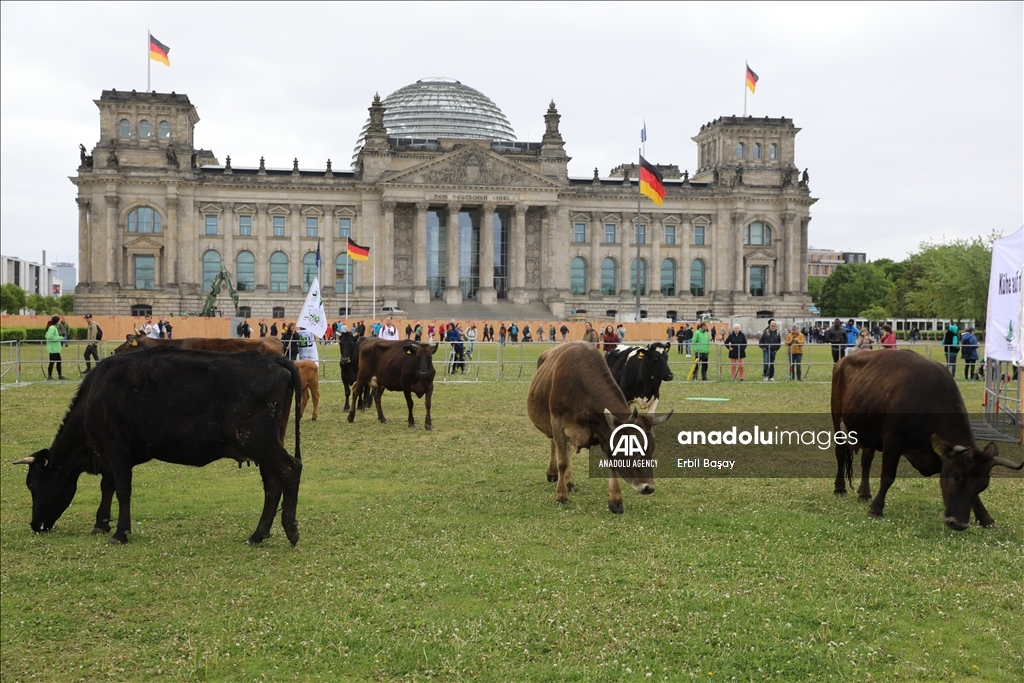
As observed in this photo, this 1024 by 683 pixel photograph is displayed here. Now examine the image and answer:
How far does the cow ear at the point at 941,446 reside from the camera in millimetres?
11062

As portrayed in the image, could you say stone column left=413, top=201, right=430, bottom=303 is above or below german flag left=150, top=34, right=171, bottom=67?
below

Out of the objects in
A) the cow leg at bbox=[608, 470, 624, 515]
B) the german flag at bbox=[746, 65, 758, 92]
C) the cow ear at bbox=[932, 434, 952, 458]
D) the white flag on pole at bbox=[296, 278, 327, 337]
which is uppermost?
the german flag at bbox=[746, 65, 758, 92]

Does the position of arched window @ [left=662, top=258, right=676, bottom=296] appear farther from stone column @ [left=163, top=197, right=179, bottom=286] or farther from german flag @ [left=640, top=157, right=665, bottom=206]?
stone column @ [left=163, top=197, right=179, bottom=286]

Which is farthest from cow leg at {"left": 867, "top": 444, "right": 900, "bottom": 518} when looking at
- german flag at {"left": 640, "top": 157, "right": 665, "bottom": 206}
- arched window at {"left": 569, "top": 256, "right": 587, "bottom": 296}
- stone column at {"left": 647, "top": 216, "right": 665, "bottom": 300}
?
stone column at {"left": 647, "top": 216, "right": 665, "bottom": 300}

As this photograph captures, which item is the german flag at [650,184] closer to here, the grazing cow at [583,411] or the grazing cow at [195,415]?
the grazing cow at [583,411]

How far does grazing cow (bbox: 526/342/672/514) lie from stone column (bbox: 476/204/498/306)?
3323 inches

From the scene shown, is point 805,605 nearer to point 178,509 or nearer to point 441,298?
point 178,509

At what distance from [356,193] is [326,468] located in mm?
85613

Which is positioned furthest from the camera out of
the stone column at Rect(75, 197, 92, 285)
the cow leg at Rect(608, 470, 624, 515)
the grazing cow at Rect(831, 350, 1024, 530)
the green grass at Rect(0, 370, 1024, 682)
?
the stone column at Rect(75, 197, 92, 285)

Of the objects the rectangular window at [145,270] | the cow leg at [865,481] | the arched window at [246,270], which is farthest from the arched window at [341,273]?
the cow leg at [865,481]

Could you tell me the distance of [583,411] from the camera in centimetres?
1262

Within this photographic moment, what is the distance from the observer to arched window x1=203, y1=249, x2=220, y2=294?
9675 centimetres

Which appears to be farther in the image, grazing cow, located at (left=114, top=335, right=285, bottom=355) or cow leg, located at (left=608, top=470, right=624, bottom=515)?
grazing cow, located at (left=114, top=335, right=285, bottom=355)

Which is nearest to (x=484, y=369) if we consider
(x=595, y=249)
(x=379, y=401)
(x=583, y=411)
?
(x=379, y=401)
